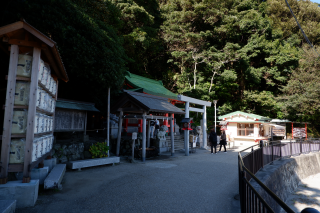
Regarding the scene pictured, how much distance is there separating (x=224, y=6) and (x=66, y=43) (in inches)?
901

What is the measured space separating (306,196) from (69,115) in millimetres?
12577

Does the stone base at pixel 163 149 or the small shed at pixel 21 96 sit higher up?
the small shed at pixel 21 96

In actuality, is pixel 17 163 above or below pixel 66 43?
below

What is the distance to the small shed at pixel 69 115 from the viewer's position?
9688 mm

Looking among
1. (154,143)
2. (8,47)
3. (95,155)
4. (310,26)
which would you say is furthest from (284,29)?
(8,47)

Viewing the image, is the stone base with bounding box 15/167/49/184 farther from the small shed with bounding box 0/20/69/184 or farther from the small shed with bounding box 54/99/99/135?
the small shed with bounding box 54/99/99/135

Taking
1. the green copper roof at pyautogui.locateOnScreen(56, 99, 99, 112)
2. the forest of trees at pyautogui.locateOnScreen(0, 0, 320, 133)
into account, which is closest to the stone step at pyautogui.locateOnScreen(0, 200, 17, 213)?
the green copper roof at pyautogui.locateOnScreen(56, 99, 99, 112)

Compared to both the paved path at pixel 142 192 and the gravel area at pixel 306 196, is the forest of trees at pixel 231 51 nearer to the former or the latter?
the gravel area at pixel 306 196

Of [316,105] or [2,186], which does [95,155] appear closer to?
[2,186]

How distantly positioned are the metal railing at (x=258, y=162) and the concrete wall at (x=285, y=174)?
1.02 feet

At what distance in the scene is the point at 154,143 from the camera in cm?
1363

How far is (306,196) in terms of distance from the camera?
970cm

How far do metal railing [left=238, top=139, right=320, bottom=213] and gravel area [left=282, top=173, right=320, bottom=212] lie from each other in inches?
71.0

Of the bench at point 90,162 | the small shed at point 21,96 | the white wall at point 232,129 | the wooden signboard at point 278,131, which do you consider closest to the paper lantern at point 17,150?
the small shed at point 21,96
